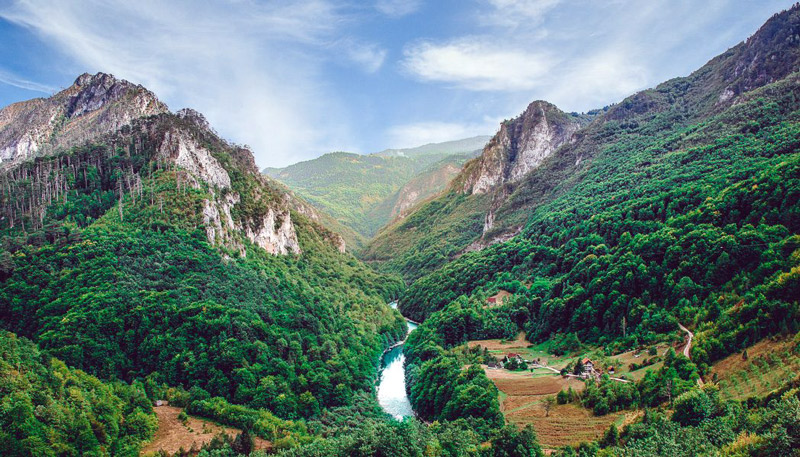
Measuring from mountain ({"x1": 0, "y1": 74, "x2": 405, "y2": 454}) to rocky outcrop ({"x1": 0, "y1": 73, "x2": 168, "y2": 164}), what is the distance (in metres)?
39.2

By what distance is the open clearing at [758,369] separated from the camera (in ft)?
154

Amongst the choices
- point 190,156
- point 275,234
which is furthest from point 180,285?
point 275,234

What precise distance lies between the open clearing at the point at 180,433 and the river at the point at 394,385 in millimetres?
31495

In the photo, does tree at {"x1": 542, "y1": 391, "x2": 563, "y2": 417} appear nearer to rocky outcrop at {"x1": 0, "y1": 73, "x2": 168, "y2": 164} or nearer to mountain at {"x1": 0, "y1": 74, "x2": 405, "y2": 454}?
mountain at {"x1": 0, "y1": 74, "x2": 405, "y2": 454}

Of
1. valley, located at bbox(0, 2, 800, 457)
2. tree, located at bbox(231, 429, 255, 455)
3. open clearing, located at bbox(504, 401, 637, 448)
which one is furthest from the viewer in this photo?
tree, located at bbox(231, 429, 255, 455)

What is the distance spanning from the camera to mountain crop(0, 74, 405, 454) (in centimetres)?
7381

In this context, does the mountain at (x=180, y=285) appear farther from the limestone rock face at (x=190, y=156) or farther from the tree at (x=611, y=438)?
the tree at (x=611, y=438)

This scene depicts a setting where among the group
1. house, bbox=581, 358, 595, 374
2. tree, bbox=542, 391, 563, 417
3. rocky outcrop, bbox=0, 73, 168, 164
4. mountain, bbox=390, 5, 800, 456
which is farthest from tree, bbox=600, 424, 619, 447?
rocky outcrop, bbox=0, 73, 168, 164

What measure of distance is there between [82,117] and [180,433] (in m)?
179

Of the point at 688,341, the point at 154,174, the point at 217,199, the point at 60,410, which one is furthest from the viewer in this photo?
the point at 217,199

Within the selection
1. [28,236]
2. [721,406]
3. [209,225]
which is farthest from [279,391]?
[721,406]

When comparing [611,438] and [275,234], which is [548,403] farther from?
[275,234]

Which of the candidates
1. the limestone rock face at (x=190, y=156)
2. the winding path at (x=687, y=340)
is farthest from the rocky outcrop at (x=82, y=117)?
the winding path at (x=687, y=340)

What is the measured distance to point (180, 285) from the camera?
88.6m
